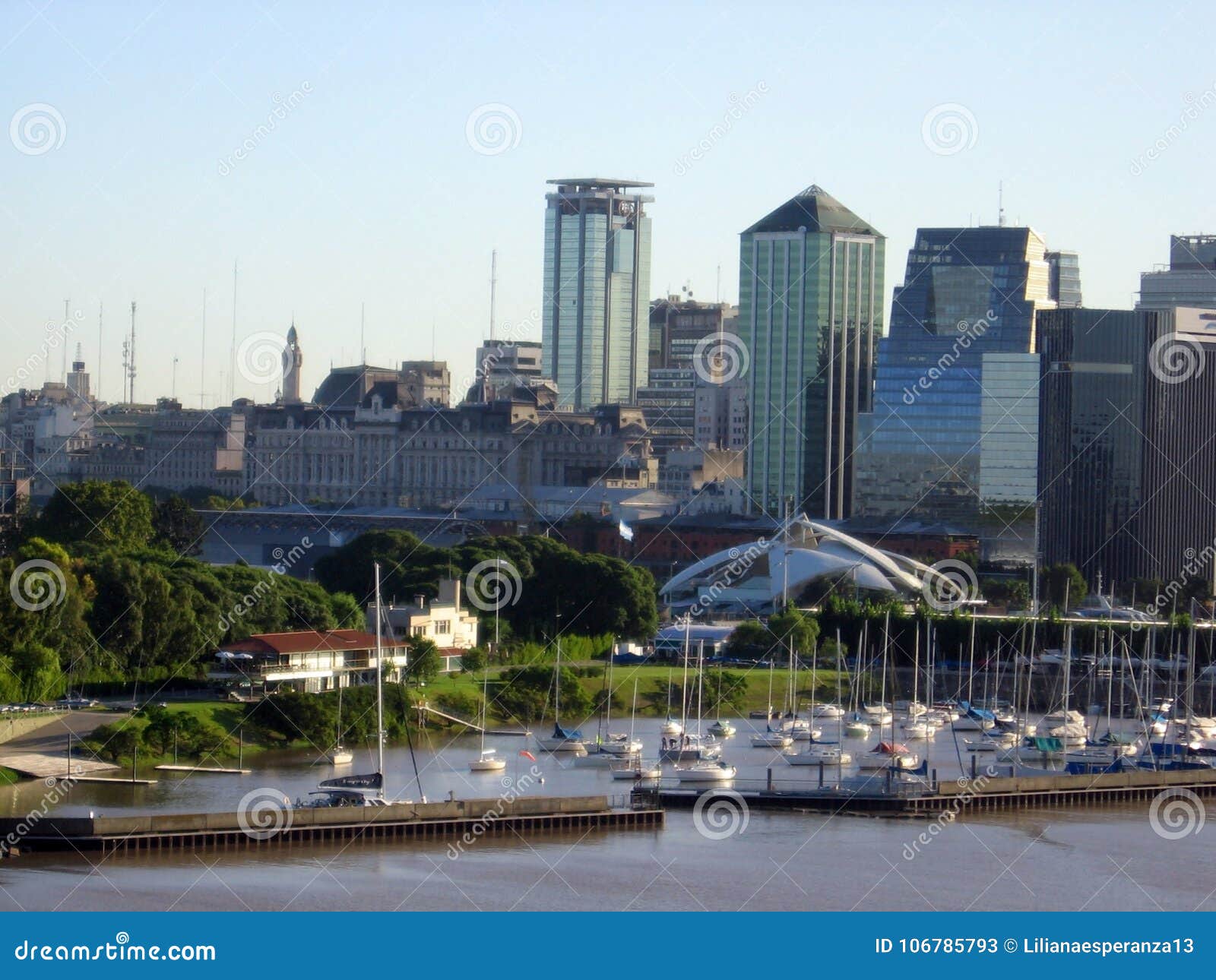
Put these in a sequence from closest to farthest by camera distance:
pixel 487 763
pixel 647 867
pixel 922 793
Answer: pixel 647 867
pixel 922 793
pixel 487 763

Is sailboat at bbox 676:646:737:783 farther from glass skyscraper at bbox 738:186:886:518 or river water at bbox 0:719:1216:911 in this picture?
glass skyscraper at bbox 738:186:886:518

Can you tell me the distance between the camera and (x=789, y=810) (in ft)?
111

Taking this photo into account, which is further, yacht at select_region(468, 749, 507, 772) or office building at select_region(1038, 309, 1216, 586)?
office building at select_region(1038, 309, 1216, 586)

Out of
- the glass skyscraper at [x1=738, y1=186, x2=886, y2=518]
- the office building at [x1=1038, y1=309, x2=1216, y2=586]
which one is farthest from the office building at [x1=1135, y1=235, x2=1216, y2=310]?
the office building at [x1=1038, y1=309, x2=1216, y2=586]

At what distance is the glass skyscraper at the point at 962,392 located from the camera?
9344 centimetres

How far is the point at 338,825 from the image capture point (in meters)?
29.6

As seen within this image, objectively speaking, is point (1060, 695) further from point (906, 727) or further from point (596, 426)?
point (596, 426)

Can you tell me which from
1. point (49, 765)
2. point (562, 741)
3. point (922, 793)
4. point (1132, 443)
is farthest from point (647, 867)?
point (1132, 443)

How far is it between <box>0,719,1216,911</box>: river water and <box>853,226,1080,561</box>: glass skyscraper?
193 ft

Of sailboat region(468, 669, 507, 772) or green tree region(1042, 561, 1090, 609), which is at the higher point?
green tree region(1042, 561, 1090, 609)

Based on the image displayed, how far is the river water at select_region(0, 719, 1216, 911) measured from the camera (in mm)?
26047

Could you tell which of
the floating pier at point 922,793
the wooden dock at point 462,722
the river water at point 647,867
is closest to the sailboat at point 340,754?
the river water at point 647,867

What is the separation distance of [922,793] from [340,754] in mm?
8413

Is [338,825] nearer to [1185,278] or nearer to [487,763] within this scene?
[487,763]
